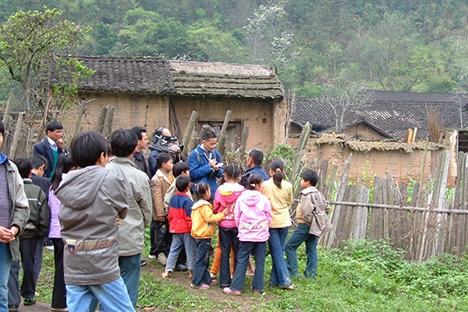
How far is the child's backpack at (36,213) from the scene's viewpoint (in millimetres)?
4848

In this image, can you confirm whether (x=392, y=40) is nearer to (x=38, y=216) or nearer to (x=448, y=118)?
(x=448, y=118)

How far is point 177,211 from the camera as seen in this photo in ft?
20.1

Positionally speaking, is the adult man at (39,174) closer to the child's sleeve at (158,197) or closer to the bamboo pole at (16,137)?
the child's sleeve at (158,197)

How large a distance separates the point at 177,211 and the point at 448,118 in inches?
1141

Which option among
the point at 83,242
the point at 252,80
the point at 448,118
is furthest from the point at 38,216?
the point at 448,118

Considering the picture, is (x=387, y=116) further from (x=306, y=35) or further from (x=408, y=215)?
(x=408, y=215)

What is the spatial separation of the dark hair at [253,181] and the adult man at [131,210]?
1.64m

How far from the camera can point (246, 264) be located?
580 centimetres

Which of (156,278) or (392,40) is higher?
(392,40)

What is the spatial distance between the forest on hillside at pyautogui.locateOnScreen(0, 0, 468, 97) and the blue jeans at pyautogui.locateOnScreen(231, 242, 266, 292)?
29.6 metres

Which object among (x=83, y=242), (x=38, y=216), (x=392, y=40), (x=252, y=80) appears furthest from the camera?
(x=392, y=40)

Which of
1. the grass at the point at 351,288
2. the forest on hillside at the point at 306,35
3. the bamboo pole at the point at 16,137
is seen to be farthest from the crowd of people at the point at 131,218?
the forest on hillside at the point at 306,35

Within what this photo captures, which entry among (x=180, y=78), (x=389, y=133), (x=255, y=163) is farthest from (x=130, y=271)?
(x=389, y=133)

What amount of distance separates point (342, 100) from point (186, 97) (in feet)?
63.8
